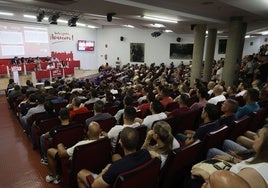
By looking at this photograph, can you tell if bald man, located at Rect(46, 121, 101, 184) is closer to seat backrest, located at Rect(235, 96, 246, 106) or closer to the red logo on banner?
seat backrest, located at Rect(235, 96, 246, 106)

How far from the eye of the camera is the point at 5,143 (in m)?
4.25

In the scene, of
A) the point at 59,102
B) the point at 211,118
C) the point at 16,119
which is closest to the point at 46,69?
the point at 16,119

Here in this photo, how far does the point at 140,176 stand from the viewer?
1.67m

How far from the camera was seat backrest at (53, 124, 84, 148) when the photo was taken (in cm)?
282

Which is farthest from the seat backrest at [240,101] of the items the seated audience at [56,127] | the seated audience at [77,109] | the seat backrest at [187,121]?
the seated audience at [56,127]

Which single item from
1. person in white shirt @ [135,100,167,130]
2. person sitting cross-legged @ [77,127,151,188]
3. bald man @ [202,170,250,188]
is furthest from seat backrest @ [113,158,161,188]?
person in white shirt @ [135,100,167,130]

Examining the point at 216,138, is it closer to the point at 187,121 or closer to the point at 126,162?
the point at 187,121

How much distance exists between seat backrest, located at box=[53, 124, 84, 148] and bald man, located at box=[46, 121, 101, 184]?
152mm

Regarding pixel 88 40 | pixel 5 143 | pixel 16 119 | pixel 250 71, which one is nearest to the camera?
pixel 5 143

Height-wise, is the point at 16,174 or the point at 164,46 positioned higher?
the point at 164,46

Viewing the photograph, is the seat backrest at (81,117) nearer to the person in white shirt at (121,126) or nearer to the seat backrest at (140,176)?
the person in white shirt at (121,126)

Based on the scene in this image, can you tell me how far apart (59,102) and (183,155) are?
13.2 feet

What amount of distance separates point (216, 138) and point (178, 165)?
26.6 inches

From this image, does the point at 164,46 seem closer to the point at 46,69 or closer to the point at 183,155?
the point at 46,69
